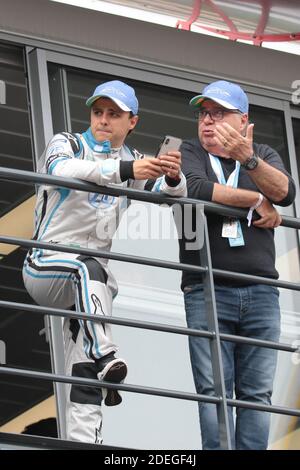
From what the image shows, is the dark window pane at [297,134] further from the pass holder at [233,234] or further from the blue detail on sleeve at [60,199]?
the blue detail on sleeve at [60,199]

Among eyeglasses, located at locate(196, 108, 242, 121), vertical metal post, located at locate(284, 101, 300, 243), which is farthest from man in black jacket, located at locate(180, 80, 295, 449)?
vertical metal post, located at locate(284, 101, 300, 243)

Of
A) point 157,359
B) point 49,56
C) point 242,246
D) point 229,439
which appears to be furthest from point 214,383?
point 49,56

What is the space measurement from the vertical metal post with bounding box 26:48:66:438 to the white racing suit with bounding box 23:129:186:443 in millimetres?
1289

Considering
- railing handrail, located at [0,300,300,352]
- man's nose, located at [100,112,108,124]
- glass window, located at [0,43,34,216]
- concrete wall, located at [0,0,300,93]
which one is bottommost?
railing handrail, located at [0,300,300,352]

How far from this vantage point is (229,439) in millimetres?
5355

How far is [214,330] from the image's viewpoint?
5.50 m

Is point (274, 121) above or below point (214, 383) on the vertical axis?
above

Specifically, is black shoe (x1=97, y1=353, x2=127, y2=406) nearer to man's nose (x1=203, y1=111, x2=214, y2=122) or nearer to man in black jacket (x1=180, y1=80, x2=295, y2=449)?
man in black jacket (x1=180, y1=80, x2=295, y2=449)

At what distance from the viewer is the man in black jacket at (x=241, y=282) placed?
5.71 metres

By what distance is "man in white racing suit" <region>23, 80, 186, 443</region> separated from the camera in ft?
17.8

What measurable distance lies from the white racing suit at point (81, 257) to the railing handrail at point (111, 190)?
33 mm

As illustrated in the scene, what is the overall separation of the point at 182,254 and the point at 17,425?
2264 mm
